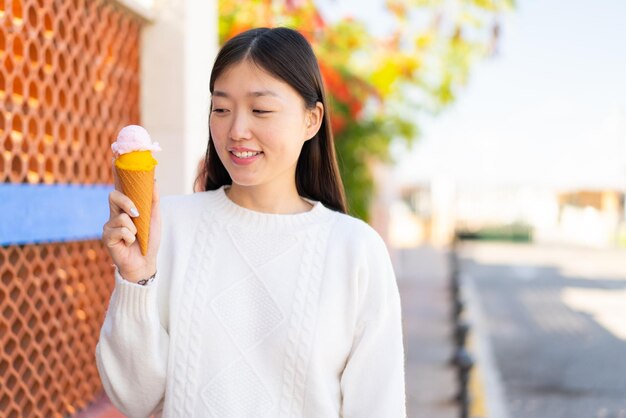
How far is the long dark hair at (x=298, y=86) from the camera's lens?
6.25 ft

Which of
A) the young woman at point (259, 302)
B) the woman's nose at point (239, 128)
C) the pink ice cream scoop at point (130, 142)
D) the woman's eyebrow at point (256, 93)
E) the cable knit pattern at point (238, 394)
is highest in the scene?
the woman's eyebrow at point (256, 93)

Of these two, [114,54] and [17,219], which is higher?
[114,54]

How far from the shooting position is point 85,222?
11.6 feet

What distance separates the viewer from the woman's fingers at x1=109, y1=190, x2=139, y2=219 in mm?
1685

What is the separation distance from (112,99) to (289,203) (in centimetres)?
218

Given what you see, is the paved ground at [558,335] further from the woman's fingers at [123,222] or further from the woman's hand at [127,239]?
the woman's fingers at [123,222]

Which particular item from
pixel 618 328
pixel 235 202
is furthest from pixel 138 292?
pixel 618 328

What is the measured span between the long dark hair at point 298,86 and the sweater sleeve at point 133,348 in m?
0.49

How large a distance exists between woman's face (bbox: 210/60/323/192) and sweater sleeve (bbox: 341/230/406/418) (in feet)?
1.05

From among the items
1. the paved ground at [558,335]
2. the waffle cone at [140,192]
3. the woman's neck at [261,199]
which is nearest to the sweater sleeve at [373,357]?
the woman's neck at [261,199]

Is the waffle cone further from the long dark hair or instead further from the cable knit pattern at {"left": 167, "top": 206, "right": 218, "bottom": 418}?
the long dark hair

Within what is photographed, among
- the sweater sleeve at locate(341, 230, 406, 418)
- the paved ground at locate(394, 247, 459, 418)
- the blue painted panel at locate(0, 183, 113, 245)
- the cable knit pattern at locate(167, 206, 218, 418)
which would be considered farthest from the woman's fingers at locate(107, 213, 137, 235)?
the paved ground at locate(394, 247, 459, 418)

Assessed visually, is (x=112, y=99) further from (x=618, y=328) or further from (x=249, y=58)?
(x=618, y=328)

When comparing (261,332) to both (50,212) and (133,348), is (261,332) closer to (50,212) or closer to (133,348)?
(133,348)
